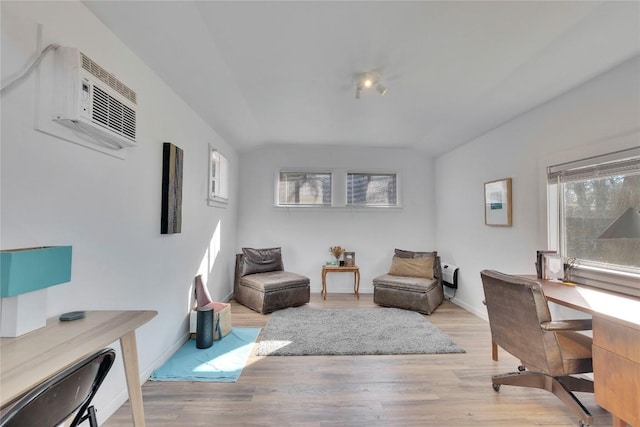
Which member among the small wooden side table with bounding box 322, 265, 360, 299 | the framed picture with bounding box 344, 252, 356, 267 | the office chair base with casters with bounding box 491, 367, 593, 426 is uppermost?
the framed picture with bounding box 344, 252, 356, 267

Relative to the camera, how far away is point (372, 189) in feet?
16.6

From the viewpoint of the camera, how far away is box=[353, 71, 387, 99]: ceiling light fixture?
95.0 inches

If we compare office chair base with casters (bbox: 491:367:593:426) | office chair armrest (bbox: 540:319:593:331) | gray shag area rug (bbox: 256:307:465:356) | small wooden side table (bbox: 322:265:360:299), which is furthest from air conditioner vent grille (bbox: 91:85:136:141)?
small wooden side table (bbox: 322:265:360:299)

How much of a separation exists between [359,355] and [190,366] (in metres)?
1.47

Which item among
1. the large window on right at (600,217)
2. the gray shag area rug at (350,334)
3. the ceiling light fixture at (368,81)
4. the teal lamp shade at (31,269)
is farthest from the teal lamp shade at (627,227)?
the teal lamp shade at (31,269)

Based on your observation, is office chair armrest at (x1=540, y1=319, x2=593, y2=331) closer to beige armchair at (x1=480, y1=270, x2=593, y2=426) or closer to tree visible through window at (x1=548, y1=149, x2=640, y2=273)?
beige armchair at (x1=480, y1=270, x2=593, y2=426)

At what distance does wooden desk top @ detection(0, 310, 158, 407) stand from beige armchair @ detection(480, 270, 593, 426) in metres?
2.19

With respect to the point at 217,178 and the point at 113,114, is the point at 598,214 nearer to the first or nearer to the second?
the point at 113,114

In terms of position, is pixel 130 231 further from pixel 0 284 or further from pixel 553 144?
pixel 553 144

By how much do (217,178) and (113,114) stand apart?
237 centimetres

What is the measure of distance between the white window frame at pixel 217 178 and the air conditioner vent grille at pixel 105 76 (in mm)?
1759

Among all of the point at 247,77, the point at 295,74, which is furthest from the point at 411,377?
the point at 247,77

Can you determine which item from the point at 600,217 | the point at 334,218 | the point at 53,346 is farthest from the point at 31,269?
the point at 334,218

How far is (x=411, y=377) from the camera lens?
224 cm
